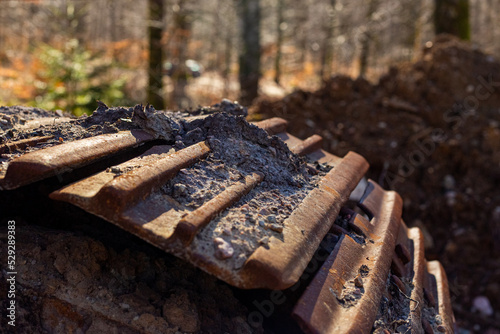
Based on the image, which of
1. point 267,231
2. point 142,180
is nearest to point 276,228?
point 267,231

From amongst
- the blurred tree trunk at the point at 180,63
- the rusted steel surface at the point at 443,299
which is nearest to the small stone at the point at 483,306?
the rusted steel surface at the point at 443,299

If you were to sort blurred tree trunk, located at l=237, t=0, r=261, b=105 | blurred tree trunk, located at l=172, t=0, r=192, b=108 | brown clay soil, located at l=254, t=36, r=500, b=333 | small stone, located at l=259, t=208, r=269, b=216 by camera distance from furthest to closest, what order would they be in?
blurred tree trunk, located at l=237, t=0, r=261, b=105 < blurred tree trunk, located at l=172, t=0, r=192, b=108 < brown clay soil, located at l=254, t=36, r=500, b=333 < small stone, located at l=259, t=208, r=269, b=216

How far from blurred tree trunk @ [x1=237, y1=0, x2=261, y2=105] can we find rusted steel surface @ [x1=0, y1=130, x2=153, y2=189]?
22.3 feet

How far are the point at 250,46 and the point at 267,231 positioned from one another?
7714mm

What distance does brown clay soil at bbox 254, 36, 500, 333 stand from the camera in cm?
373

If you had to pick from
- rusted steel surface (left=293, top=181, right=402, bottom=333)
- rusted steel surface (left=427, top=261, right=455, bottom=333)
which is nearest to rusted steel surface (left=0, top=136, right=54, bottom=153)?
rusted steel surface (left=293, top=181, right=402, bottom=333)

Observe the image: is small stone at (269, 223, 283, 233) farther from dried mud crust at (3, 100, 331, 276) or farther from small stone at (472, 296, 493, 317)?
small stone at (472, 296, 493, 317)

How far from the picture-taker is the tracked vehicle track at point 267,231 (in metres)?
1.22

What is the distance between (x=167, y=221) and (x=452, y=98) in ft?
15.5

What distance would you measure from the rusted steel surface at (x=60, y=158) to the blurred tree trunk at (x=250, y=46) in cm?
678

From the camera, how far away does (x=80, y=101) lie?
6.59 meters

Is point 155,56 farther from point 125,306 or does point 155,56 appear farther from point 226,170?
point 125,306

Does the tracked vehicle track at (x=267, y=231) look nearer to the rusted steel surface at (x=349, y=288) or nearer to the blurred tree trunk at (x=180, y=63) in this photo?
the rusted steel surface at (x=349, y=288)

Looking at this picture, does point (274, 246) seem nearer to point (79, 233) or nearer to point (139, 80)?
point (79, 233)
